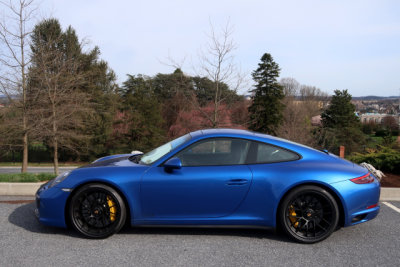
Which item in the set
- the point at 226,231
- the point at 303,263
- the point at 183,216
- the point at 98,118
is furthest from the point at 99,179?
the point at 98,118

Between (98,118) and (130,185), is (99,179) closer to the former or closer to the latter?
(130,185)

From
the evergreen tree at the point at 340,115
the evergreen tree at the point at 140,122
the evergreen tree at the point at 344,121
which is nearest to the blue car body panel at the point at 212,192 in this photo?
the evergreen tree at the point at 140,122

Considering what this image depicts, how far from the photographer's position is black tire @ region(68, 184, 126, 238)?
392 cm

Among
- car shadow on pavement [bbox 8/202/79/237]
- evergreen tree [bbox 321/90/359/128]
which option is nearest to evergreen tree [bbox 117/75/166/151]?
evergreen tree [bbox 321/90/359/128]

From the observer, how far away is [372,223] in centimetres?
469

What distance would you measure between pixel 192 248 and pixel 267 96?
4393cm

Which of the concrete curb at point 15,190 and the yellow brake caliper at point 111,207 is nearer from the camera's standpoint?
the yellow brake caliper at point 111,207

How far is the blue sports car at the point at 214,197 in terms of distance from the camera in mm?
3900

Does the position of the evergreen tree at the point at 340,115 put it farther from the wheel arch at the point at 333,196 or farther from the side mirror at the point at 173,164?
the side mirror at the point at 173,164

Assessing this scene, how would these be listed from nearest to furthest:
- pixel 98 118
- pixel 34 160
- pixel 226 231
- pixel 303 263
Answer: pixel 303 263, pixel 226 231, pixel 98 118, pixel 34 160

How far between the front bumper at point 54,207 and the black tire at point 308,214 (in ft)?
8.19

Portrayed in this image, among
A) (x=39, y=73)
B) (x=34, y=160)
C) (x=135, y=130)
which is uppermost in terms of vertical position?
(x=39, y=73)

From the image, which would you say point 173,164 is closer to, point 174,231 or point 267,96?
point 174,231

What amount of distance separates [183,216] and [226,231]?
0.67m
